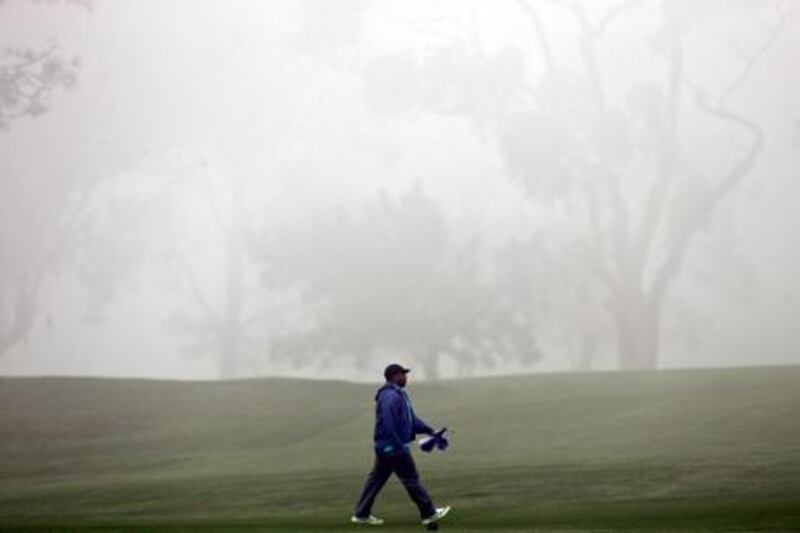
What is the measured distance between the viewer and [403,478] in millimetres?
17312

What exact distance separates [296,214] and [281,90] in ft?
42.5

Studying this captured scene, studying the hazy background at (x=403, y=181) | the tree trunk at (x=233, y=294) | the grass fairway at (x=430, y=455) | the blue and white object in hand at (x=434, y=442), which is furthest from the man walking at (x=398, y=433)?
the tree trunk at (x=233, y=294)

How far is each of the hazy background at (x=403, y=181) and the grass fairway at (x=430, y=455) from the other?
2418 cm

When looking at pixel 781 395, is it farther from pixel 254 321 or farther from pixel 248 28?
pixel 248 28

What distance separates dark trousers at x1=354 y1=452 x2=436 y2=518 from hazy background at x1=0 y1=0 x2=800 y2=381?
5264 centimetres

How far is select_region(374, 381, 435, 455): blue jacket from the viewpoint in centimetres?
1706

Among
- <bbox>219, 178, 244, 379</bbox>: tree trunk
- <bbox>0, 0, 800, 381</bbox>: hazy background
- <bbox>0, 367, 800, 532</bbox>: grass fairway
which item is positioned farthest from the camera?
<bbox>219, 178, 244, 379</bbox>: tree trunk

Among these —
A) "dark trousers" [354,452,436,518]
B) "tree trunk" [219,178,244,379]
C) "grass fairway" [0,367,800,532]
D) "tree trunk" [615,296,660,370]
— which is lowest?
"dark trousers" [354,452,436,518]

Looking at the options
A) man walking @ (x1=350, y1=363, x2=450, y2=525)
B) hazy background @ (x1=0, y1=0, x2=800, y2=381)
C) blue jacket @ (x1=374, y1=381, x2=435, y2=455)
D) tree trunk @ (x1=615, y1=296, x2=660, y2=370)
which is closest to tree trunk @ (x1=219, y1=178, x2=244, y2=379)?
hazy background @ (x1=0, y1=0, x2=800, y2=381)

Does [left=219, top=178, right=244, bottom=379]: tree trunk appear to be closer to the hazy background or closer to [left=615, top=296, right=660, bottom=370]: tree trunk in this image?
the hazy background

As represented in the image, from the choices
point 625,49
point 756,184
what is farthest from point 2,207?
point 756,184

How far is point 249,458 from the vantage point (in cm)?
3666

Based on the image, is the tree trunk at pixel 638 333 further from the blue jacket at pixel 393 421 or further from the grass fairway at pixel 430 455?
the blue jacket at pixel 393 421

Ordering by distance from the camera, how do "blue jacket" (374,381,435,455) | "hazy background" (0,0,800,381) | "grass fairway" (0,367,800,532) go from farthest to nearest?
1. "hazy background" (0,0,800,381)
2. "grass fairway" (0,367,800,532)
3. "blue jacket" (374,381,435,455)
